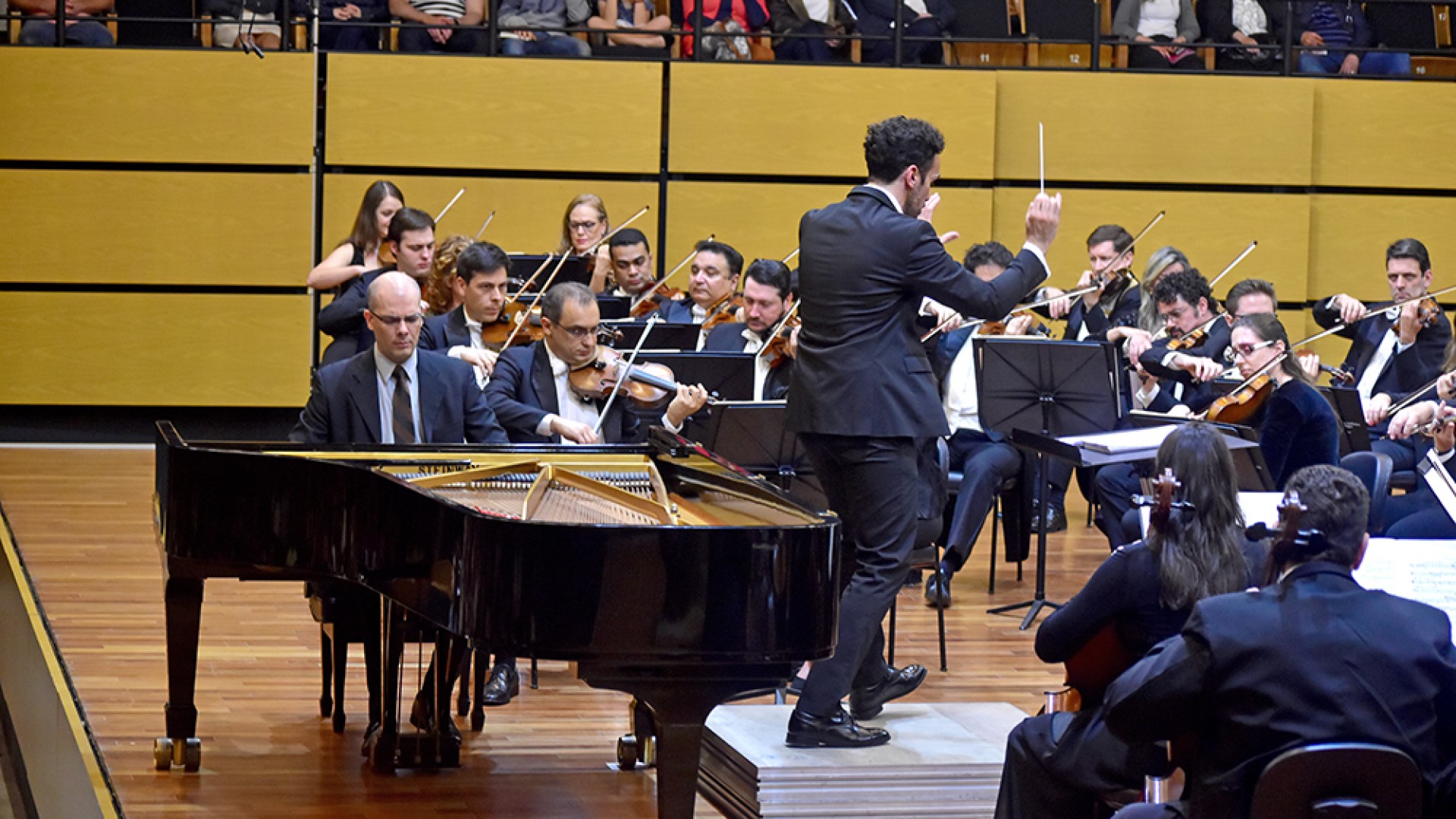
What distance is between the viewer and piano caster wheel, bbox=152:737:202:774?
372 centimetres

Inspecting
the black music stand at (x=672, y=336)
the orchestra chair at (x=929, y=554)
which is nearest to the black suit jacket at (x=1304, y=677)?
the orchestra chair at (x=929, y=554)

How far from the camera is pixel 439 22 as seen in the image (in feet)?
27.3

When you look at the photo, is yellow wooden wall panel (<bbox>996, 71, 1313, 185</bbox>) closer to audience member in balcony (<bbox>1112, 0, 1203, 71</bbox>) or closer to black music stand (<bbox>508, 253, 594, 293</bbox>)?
audience member in balcony (<bbox>1112, 0, 1203, 71</bbox>)

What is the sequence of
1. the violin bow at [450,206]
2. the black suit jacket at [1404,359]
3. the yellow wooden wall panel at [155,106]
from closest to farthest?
the black suit jacket at [1404,359], the violin bow at [450,206], the yellow wooden wall panel at [155,106]

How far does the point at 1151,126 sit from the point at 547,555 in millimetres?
6651

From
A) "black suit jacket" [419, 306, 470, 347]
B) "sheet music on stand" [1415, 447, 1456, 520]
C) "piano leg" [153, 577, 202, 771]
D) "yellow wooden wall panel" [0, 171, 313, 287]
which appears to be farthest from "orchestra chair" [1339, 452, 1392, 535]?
"yellow wooden wall panel" [0, 171, 313, 287]

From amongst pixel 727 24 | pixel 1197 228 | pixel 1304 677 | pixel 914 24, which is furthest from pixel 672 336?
pixel 1197 228

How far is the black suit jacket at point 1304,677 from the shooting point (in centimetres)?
228

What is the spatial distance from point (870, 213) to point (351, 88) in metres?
5.50

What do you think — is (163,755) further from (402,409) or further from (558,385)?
(558,385)

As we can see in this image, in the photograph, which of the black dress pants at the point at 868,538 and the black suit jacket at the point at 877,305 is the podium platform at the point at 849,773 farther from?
the black suit jacket at the point at 877,305

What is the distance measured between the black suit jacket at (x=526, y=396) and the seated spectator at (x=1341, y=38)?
18.4 feet

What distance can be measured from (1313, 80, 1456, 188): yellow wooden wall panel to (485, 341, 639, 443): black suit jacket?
5.48 meters

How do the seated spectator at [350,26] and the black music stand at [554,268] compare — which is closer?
the black music stand at [554,268]
